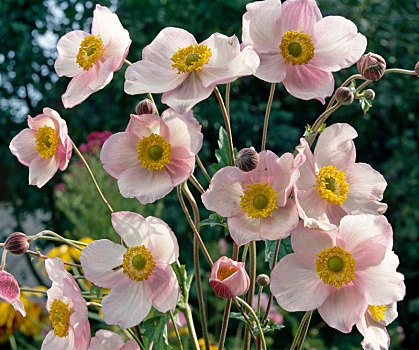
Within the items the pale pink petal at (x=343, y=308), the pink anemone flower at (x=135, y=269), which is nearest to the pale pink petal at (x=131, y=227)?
the pink anemone flower at (x=135, y=269)

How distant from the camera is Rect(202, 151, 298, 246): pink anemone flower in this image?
0.54m

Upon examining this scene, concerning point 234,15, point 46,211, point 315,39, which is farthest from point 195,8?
point 315,39

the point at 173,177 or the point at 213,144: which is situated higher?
the point at 173,177

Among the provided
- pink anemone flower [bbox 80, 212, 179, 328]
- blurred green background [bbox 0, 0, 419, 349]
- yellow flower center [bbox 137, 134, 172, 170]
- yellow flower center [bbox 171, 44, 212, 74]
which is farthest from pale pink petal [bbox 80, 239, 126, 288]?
blurred green background [bbox 0, 0, 419, 349]

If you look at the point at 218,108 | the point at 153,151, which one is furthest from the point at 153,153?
the point at 218,108

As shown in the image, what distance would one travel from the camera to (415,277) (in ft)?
8.94

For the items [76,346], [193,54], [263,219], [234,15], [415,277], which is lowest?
[415,277]

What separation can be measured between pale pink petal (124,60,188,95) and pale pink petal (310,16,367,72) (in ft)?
0.53

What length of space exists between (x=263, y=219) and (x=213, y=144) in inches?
92.4

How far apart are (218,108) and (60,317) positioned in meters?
2.10

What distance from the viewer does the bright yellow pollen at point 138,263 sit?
571mm

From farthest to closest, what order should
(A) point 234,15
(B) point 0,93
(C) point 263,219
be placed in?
(B) point 0,93 → (A) point 234,15 → (C) point 263,219

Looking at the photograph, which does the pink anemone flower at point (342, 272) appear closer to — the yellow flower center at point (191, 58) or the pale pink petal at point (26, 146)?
the yellow flower center at point (191, 58)

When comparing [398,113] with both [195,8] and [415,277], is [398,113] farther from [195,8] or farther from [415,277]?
[195,8]
